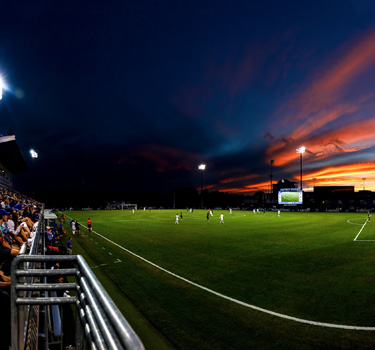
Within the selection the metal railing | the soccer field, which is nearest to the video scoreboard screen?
the soccer field

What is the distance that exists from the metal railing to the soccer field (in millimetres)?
5371

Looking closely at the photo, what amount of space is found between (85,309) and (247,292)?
948 cm

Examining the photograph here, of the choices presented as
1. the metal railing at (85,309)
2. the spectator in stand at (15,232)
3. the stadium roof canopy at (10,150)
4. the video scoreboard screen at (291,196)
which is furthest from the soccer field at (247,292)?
the video scoreboard screen at (291,196)

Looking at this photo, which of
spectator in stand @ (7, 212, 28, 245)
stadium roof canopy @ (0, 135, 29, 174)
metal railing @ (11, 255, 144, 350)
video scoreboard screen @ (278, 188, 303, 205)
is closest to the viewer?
metal railing @ (11, 255, 144, 350)

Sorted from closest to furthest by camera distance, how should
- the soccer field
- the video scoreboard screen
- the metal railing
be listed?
the metal railing → the soccer field → the video scoreboard screen

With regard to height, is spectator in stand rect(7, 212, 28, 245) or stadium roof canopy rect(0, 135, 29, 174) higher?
stadium roof canopy rect(0, 135, 29, 174)

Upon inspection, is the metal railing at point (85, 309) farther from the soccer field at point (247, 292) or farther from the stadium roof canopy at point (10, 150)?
the stadium roof canopy at point (10, 150)

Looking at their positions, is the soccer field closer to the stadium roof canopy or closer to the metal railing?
the metal railing

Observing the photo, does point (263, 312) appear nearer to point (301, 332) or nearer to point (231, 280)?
point (301, 332)

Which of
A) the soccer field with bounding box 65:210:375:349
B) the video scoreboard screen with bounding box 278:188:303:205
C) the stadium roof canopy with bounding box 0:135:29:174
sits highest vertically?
the stadium roof canopy with bounding box 0:135:29:174

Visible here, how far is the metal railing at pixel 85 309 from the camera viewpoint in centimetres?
124

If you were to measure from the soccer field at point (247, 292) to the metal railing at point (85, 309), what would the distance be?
17.6 ft

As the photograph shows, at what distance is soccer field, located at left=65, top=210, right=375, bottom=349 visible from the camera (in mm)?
7145

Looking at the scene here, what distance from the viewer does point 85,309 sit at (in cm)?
200
